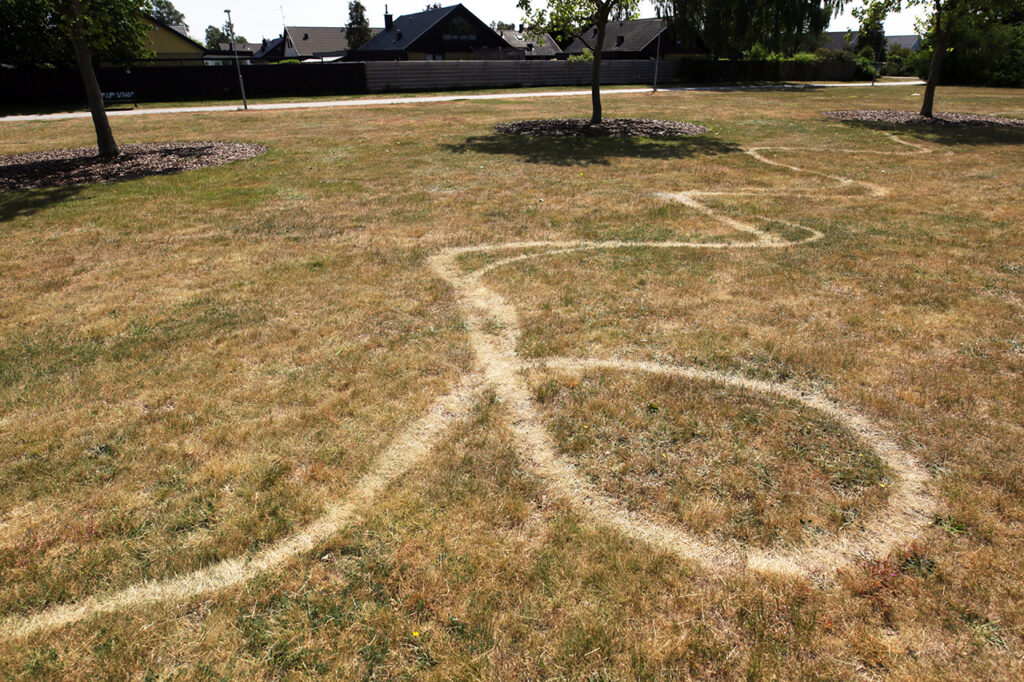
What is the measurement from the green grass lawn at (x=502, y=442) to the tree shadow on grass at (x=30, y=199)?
23.2 inches

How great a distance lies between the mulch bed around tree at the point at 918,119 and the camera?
1898 centimetres

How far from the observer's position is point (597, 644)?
2539 mm

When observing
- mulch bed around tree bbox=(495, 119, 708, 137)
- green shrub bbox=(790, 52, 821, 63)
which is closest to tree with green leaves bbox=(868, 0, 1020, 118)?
mulch bed around tree bbox=(495, 119, 708, 137)

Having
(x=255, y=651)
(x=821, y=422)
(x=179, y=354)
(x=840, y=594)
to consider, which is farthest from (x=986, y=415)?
(x=179, y=354)

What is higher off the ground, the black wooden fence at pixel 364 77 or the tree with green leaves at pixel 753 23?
the tree with green leaves at pixel 753 23

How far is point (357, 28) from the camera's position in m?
64.9

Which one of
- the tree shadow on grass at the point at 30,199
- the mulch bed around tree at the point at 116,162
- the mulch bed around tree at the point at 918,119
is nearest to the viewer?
the tree shadow on grass at the point at 30,199

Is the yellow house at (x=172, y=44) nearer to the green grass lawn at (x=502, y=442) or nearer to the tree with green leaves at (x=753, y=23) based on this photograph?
the tree with green leaves at (x=753, y=23)

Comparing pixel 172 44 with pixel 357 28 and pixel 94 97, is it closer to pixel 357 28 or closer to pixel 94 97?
pixel 357 28

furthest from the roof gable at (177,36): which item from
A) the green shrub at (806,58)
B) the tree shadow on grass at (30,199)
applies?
the green shrub at (806,58)

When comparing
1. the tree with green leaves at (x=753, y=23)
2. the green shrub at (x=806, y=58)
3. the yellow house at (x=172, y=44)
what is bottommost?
the green shrub at (x=806, y=58)

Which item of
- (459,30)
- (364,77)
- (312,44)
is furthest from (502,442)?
(312,44)

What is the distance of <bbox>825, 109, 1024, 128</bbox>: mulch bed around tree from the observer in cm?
1898

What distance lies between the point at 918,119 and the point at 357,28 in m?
62.3
